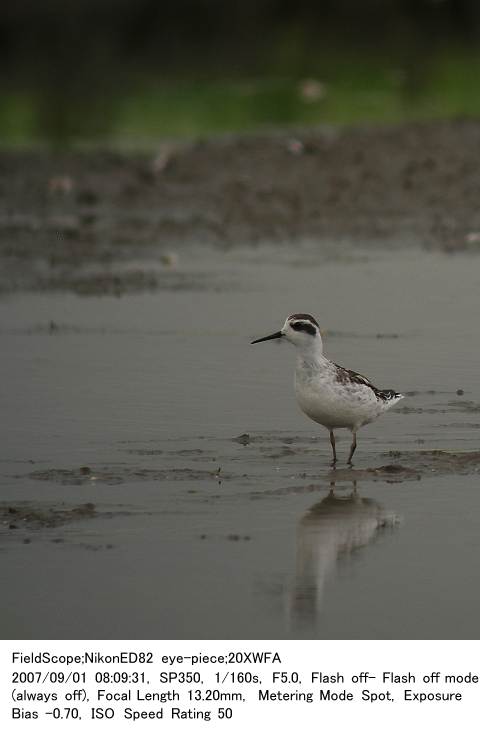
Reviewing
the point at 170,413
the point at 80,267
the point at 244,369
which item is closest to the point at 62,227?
the point at 80,267

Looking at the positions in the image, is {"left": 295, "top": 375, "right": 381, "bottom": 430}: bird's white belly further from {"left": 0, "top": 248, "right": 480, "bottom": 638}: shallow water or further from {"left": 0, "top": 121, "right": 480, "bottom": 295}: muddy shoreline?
{"left": 0, "top": 121, "right": 480, "bottom": 295}: muddy shoreline

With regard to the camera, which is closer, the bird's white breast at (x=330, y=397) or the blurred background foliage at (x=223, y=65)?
the bird's white breast at (x=330, y=397)

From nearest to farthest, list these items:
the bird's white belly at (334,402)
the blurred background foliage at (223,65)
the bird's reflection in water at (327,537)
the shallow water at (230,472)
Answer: the shallow water at (230,472), the bird's reflection in water at (327,537), the bird's white belly at (334,402), the blurred background foliage at (223,65)

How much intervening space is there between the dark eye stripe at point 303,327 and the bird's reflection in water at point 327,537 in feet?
3.98

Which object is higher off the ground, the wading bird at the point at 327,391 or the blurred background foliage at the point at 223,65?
the blurred background foliage at the point at 223,65

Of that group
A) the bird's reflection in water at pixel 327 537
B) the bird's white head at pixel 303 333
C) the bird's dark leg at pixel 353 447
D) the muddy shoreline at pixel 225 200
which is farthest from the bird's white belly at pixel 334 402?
the muddy shoreline at pixel 225 200

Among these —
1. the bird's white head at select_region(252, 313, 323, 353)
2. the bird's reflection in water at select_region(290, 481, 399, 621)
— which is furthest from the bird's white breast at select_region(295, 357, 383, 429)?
the bird's reflection in water at select_region(290, 481, 399, 621)

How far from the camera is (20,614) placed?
8.27m

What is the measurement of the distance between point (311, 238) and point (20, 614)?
12450 millimetres

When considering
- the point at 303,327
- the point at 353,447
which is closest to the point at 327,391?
the point at 353,447

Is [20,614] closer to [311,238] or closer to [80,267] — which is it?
[80,267]

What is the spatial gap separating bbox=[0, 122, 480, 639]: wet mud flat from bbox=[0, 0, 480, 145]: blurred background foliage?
14.4 feet

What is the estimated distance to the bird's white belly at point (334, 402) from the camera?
10984mm

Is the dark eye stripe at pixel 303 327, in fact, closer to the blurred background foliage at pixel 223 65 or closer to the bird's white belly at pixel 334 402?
the bird's white belly at pixel 334 402
